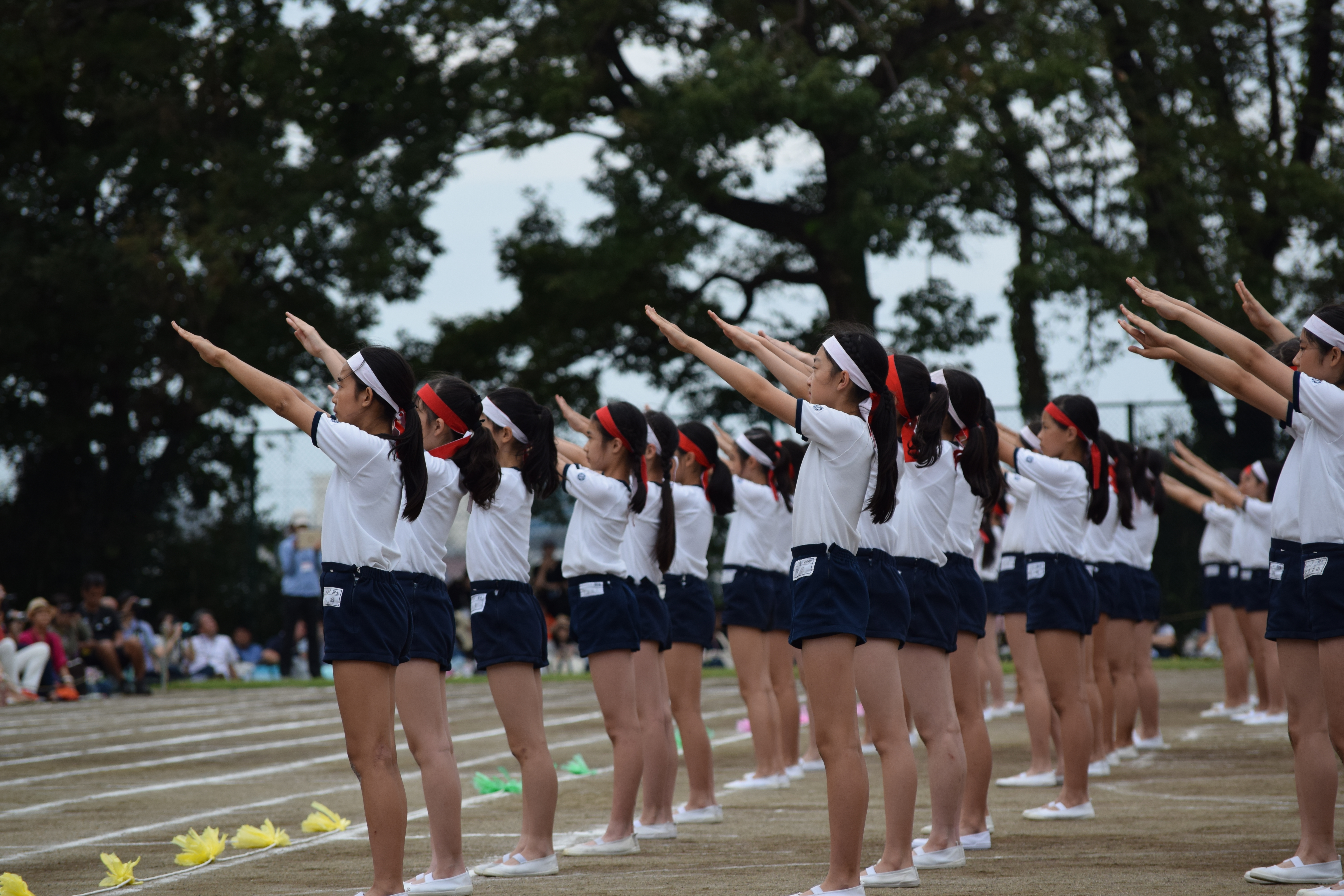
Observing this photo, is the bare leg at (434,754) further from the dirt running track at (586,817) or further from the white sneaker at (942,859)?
the white sneaker at (942,859)

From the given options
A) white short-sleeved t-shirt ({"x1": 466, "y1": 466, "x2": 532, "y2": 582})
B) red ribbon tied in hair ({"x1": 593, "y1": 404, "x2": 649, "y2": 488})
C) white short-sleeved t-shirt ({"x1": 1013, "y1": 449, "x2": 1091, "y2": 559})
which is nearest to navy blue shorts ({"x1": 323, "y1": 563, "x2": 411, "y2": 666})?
white short-sleeved t-shirt ({"x1": 466, "y1": 466, "x2": 532, "y2": 582})

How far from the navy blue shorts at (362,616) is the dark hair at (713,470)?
372 cm

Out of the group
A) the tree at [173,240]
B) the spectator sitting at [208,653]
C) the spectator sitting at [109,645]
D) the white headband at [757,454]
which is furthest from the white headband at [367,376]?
the spectator sitting at [208,653]

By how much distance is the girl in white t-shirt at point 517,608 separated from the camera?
6008mm

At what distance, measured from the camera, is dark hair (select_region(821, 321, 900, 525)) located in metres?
5.33

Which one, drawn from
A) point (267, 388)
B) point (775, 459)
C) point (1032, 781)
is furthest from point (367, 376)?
point (1032, 781)

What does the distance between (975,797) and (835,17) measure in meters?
15.9

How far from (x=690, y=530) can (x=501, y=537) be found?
234 cm

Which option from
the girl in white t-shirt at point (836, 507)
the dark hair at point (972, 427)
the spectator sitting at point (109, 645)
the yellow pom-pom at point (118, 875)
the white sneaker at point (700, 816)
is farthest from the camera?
the spectator sitting at point (109, 645)

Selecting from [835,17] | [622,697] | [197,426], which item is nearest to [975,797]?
[622,697]

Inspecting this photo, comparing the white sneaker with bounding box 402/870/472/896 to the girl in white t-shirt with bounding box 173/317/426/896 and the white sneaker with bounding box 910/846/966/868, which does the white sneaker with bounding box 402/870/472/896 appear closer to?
the girl in white t-shirt with bounding box 173/317/426/896

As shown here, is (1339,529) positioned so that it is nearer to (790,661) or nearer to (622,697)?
(622,697)

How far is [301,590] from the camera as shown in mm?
19281

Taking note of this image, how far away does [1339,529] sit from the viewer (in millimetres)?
5297
